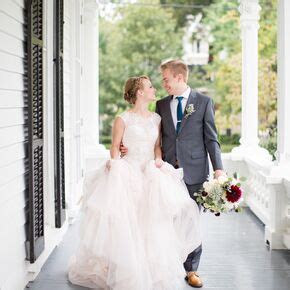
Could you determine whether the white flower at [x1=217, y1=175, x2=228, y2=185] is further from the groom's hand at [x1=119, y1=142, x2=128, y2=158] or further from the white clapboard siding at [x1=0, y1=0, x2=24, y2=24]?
the white clapboard siding at [x1=0, y1=0, x2=24, y2=24]

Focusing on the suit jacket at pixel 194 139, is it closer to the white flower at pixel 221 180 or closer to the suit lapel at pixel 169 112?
the suit lapel at pixel 169 112

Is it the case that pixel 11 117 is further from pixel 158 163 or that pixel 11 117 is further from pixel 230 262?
pixel 230 262

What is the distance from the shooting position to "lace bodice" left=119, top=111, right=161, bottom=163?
4.38 metres

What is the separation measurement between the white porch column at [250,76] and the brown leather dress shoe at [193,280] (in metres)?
4.06

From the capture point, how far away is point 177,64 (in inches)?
170

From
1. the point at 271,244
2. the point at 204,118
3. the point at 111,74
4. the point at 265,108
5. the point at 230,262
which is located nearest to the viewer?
the point at 204,118

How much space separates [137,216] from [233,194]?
0.76m

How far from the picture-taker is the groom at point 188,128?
170 inches

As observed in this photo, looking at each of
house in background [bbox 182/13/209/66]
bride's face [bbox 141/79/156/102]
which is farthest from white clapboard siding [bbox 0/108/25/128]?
house in background [bbox 182/13/209/66]

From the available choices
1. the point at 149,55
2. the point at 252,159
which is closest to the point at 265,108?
the point at 149,55

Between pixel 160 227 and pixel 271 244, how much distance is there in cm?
200

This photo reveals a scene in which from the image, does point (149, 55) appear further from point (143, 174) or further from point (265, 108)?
point (143, 174)

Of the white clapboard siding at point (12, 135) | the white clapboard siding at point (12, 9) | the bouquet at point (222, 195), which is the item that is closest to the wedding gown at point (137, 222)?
the bouquet at point (222, 195)

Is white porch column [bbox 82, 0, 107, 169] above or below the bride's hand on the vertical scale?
above
